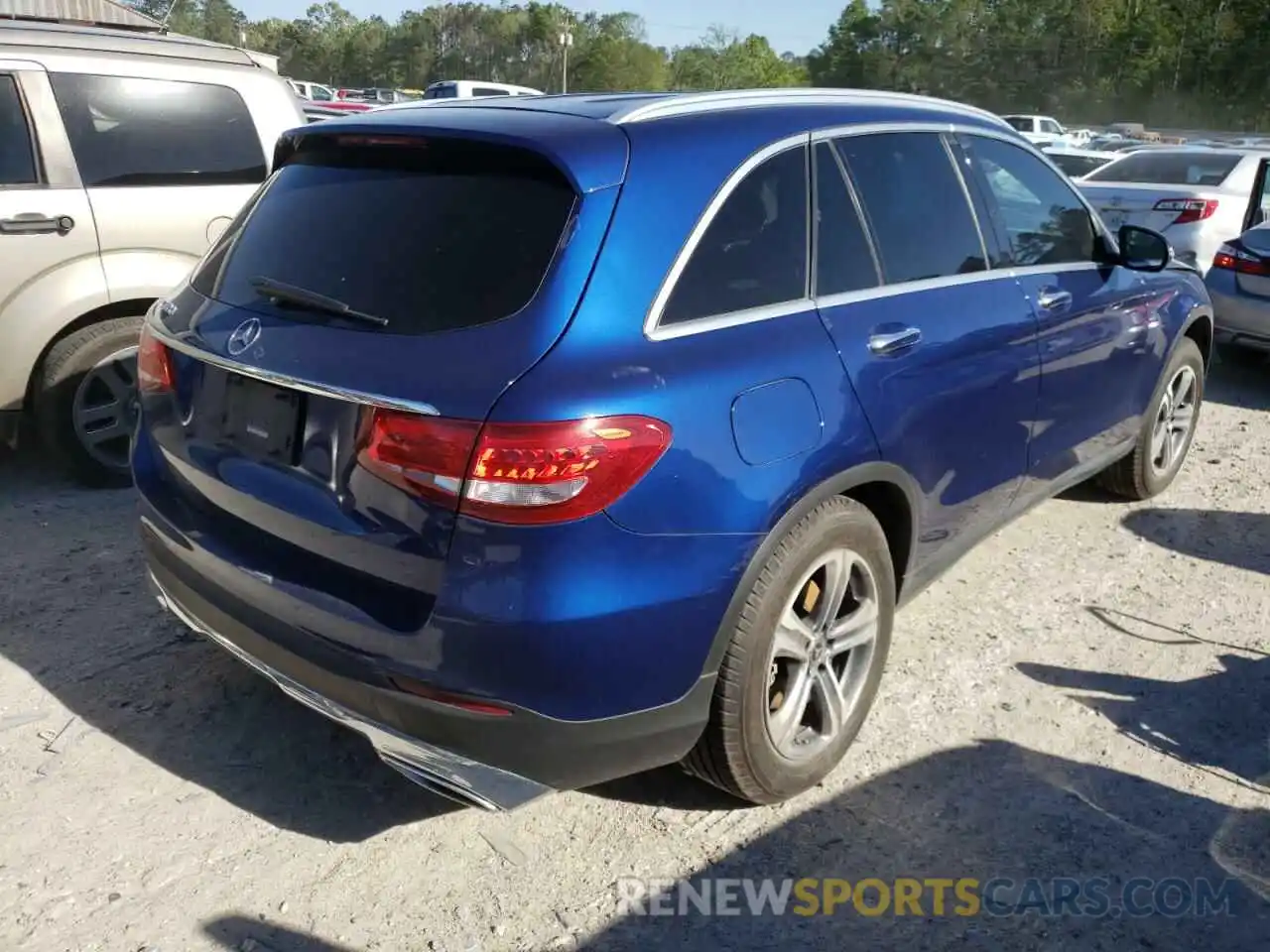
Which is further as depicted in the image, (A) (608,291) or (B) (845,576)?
(B) (845,576)

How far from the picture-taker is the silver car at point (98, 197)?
4.66 meters

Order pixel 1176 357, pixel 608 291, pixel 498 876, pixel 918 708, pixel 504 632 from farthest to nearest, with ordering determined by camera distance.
Result: pixel 1176 357
pixel 918 708
pixel 498 876
pixel 608 291
pixel 504 632

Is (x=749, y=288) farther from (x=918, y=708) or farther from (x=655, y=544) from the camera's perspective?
(x=918, y=708)

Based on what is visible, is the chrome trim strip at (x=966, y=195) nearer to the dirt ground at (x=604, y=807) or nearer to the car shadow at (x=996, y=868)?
the dirt ground at (x=604, y=807)

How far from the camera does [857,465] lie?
2.86 m

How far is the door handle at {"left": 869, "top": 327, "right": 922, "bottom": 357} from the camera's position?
9.80 feet

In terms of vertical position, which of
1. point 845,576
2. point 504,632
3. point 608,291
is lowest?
point 845,576

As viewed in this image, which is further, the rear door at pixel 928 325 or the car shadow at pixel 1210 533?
the car shadow at pixel 1210 533

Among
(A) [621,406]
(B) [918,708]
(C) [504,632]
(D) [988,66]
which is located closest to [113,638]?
(C) [504,632]

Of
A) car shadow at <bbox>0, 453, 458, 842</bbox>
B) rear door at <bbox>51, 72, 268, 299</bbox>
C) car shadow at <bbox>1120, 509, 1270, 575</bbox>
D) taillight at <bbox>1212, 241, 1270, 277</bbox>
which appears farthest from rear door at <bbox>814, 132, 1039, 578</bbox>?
taillight at <bbox>1212, 241, 1270, 277</bbox>

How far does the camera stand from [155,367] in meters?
3.00

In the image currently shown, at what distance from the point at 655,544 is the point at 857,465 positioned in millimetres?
744

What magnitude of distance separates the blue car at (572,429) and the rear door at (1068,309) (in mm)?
537

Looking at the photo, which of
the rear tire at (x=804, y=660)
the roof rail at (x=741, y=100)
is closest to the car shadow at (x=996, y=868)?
the rear tire at (x=804, y=660)
